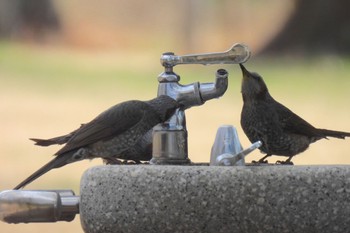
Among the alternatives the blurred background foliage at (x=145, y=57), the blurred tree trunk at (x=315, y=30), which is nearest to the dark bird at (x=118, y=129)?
the blurred background foliage at (x=145, y=57)

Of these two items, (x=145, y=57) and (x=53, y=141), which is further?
(x=145, y=57)

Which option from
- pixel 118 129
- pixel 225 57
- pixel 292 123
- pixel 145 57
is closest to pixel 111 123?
pixel 118 129

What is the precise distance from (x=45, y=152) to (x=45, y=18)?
0.35m

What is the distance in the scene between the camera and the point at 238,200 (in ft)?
2.63

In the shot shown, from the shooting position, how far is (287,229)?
0.80m

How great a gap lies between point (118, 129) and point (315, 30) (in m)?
1.05

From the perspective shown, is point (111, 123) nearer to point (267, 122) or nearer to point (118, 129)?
point (118, 129)

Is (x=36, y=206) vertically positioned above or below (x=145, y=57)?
below

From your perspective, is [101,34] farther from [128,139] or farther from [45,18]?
[128,139]

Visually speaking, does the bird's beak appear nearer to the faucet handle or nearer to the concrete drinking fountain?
the faucet handle

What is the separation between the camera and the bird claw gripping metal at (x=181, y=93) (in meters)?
1.07

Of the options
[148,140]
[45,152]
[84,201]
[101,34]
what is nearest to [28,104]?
[45,152]

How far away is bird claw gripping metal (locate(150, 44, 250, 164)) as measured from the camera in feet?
3.51

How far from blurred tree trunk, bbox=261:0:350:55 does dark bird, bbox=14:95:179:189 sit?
0.94 meters
